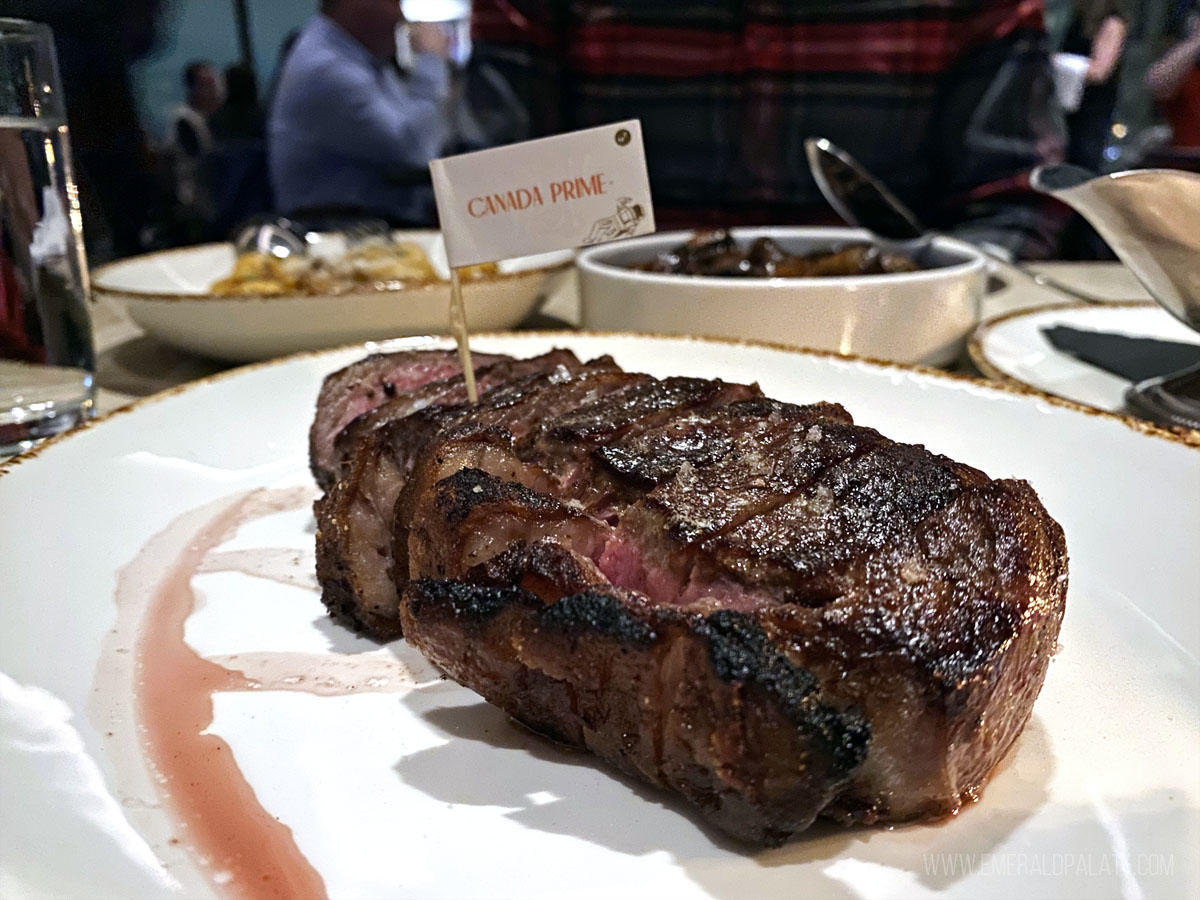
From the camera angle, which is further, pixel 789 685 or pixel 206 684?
pixel 206 684

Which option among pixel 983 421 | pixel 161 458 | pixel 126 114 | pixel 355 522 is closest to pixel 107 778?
pixel 355 522

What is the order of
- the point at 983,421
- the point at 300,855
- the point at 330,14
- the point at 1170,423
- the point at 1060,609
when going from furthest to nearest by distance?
the point at 330,14 < the point at 1170,423 < the point at 983,421 < the point at 1060,609 < the point at 300,855

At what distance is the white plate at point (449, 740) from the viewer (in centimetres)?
101

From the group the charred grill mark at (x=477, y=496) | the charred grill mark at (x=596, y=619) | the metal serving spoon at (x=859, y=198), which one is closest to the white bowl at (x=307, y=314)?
the metal serving spoon at (x=859, y=198)

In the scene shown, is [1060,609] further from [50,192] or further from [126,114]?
[126,114]

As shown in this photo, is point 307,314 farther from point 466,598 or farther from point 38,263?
point 466,598

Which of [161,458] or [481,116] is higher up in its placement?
[481,116]

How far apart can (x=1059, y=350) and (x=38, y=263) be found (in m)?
2.99

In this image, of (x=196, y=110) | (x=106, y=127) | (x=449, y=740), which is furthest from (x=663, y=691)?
(x=196, y=110)

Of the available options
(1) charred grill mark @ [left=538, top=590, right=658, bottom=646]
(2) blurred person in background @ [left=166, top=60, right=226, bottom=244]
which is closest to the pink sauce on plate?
(1) charred grill mark @ [left=538, top=590, right=658, bottom=646]

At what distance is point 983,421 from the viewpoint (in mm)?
1981

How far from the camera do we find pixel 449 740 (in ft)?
4.22

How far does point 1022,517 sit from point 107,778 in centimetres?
127

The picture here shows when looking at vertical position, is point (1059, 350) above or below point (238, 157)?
below
